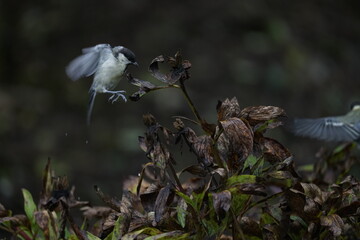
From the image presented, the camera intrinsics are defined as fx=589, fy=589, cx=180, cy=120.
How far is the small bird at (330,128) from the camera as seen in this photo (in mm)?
2915

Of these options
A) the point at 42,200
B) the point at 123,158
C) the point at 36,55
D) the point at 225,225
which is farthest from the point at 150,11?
the point at 225,225

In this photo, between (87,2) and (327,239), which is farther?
(87,2)

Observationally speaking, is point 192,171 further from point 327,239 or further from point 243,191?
point 327,239

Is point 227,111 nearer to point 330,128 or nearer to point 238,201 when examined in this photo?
point 238,201

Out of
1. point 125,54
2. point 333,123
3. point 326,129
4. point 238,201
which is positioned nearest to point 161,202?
point 238,201

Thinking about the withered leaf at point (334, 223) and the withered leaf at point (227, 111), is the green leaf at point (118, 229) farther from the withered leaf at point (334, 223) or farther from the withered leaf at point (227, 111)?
the withered leaf at point (334, 223)

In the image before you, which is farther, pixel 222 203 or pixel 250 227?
pixel 250 227

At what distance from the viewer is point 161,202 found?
1.41 metres

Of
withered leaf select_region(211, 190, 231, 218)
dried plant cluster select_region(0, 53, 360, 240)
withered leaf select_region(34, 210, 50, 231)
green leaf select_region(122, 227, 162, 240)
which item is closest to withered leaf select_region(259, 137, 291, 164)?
dried plant cluster select_region(0, 53, 360, 240)

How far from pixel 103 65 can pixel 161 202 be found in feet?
2.26

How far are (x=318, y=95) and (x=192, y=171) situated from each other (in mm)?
4933

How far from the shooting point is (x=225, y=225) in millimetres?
1406

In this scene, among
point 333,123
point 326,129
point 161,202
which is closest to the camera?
point 161,202

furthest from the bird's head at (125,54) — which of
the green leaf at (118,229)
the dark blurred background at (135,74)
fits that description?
the dark blurred background at (135,74)
